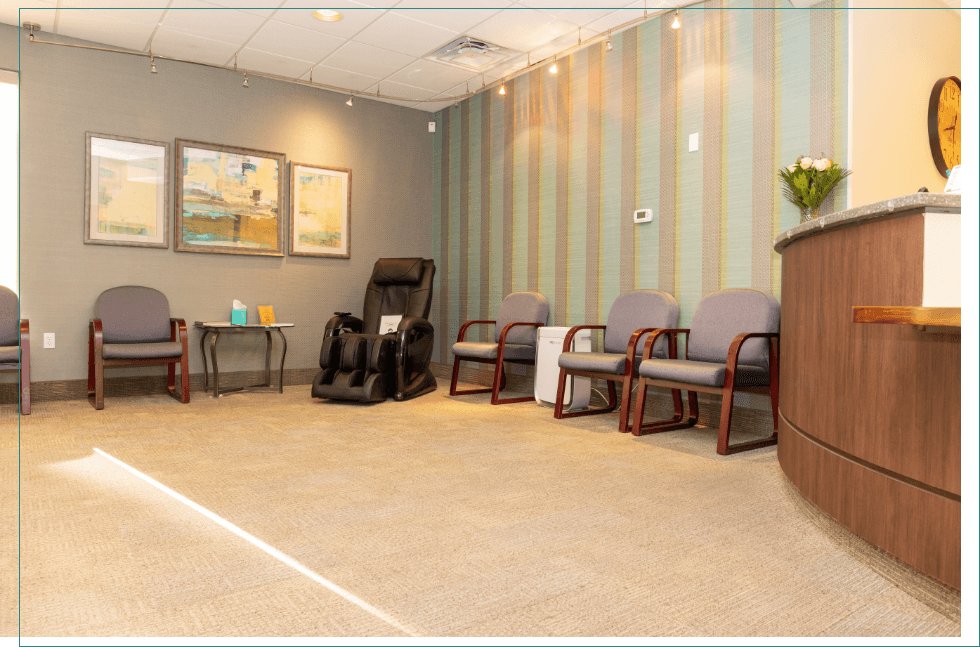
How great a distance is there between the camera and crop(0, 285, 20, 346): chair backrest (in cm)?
318

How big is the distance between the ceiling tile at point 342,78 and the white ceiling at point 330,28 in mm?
28

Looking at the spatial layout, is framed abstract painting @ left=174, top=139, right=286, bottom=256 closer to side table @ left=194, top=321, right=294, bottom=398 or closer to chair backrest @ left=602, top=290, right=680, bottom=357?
side table @ left=194, top=321, right=294, bottom=398

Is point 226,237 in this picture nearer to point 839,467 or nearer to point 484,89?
point 484,89

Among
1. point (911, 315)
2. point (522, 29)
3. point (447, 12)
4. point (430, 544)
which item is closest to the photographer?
point (911, 315)

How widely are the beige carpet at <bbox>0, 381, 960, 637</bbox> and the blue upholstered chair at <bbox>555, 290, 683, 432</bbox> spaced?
Result: 551mm

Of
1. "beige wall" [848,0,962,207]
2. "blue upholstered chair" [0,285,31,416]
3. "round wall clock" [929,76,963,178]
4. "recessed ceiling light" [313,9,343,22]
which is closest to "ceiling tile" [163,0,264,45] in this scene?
"recessed ceiling light" [313,9,343,22]

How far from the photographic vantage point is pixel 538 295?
222 inches

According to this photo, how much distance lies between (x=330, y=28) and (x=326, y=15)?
0.23 metres

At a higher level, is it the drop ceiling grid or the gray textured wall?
the drop ceiling grid

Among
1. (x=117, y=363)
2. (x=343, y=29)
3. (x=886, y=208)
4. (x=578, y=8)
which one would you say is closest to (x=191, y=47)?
(x=343, y=29)

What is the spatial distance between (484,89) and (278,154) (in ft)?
6.98

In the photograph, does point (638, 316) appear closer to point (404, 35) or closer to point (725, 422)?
point (725, 422)

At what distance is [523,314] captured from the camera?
5625 mm

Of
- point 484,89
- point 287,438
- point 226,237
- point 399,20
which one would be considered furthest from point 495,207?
point 287,438
